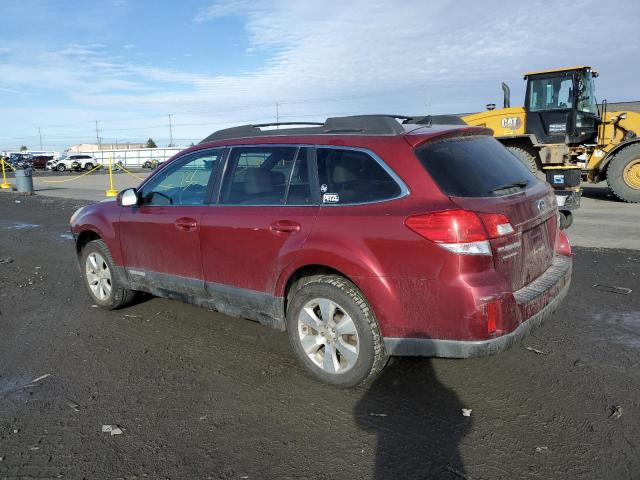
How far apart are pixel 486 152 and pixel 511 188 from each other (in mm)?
378

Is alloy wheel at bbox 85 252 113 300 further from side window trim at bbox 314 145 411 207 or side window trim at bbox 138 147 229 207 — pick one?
side window trim at bbox 314 145 411 207

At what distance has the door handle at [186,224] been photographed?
4.39 metres

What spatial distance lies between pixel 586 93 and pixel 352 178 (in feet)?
39.4

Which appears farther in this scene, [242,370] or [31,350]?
[31,350]

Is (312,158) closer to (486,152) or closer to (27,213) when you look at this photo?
(486,152)

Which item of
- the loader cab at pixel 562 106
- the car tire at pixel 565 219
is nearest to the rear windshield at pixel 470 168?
the car tire at pixel 565 219

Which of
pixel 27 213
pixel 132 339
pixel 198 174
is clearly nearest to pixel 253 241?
pixel 198 174

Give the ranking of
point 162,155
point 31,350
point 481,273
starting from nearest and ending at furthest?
point 481,273
point 31,350
point 162,155

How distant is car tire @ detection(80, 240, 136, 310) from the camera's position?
17.6 feet

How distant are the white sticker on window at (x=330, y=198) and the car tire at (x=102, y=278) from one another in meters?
2.69

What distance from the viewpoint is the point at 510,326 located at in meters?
3.18

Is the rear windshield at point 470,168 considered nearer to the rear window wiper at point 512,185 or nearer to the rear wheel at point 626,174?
the rear window wiper at point 512,185

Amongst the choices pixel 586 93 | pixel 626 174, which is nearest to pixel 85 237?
pixel 586 93

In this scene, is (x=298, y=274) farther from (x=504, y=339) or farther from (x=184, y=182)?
(x=184, y=182)
